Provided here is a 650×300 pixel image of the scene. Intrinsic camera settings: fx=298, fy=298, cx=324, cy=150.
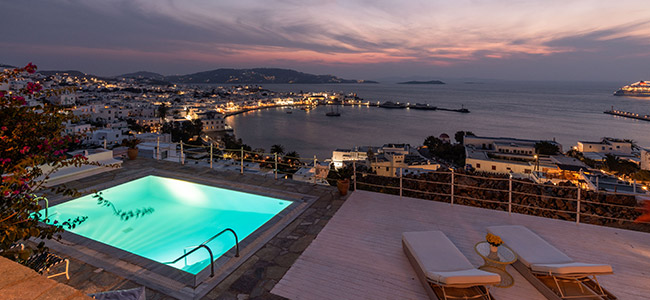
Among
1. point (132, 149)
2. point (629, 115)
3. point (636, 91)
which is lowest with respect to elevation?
point (132, 149)

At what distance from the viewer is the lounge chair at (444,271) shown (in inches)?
93.7

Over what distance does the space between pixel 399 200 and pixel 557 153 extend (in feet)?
117

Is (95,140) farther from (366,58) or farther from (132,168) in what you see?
(366,58)

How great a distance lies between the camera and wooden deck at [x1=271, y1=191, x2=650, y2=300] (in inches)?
105

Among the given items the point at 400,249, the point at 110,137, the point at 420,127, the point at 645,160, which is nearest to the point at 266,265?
the point at 400,249

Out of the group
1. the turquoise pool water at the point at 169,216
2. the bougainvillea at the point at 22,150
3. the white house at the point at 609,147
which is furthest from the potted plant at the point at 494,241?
the white house at the point at 609,147

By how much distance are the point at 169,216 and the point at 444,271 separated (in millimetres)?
5071

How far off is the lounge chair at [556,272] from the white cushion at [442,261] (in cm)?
52

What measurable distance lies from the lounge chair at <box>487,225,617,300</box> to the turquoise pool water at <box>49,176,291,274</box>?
332cm

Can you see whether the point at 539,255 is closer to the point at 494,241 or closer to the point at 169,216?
the point at 494,241

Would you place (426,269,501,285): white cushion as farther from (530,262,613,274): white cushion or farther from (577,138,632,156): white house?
(577,138,632,156): white house

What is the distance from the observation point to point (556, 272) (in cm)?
251

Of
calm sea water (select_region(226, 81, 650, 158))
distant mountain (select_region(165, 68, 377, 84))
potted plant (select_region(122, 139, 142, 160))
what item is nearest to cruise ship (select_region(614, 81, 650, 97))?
calm sea water (select_region(226, 81, 650, 158))

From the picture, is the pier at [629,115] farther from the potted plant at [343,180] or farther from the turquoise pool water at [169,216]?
the turquoise pool water at [169,216]
